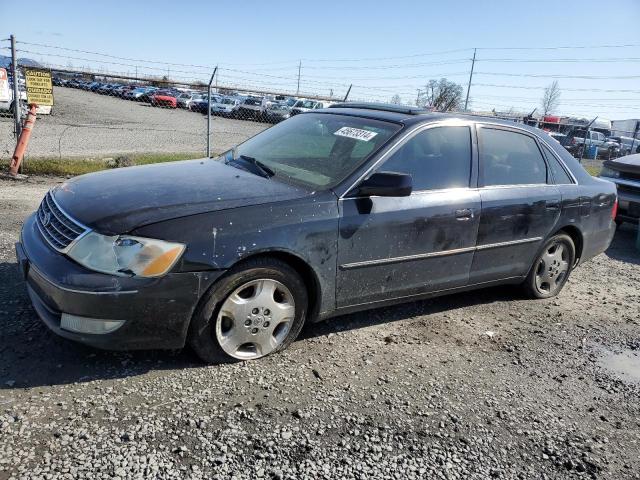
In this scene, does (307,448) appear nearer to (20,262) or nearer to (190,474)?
(190,474)

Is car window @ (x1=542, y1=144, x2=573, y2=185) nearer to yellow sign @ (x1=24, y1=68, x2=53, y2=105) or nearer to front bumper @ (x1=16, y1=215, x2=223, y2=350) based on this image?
front bumper @ (x1=16, y1=215, x2=223, y2=350)

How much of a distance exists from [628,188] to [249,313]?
7.00m

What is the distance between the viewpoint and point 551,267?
16.4 feet

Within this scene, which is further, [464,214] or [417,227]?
[464,214]

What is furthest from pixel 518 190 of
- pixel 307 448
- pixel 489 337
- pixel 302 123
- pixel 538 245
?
pixel 307 448

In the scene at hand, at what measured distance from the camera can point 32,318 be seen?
3.48 meters

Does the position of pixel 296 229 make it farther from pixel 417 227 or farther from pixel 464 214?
pixel 464 214

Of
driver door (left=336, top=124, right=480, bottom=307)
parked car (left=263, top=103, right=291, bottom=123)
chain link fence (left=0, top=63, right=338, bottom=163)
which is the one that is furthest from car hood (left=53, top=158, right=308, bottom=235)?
parked car (left=263, top=103, right=291, bottom=123)

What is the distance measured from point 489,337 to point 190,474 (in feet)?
8.84

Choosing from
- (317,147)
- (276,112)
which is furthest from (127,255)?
(276,112)

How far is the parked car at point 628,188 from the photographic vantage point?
767 cm

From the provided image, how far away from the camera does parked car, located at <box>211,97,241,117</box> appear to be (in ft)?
105

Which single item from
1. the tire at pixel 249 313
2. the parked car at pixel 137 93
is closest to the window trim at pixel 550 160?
the tire at pixel 249 313

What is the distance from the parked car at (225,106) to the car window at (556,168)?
2818 centimetres
